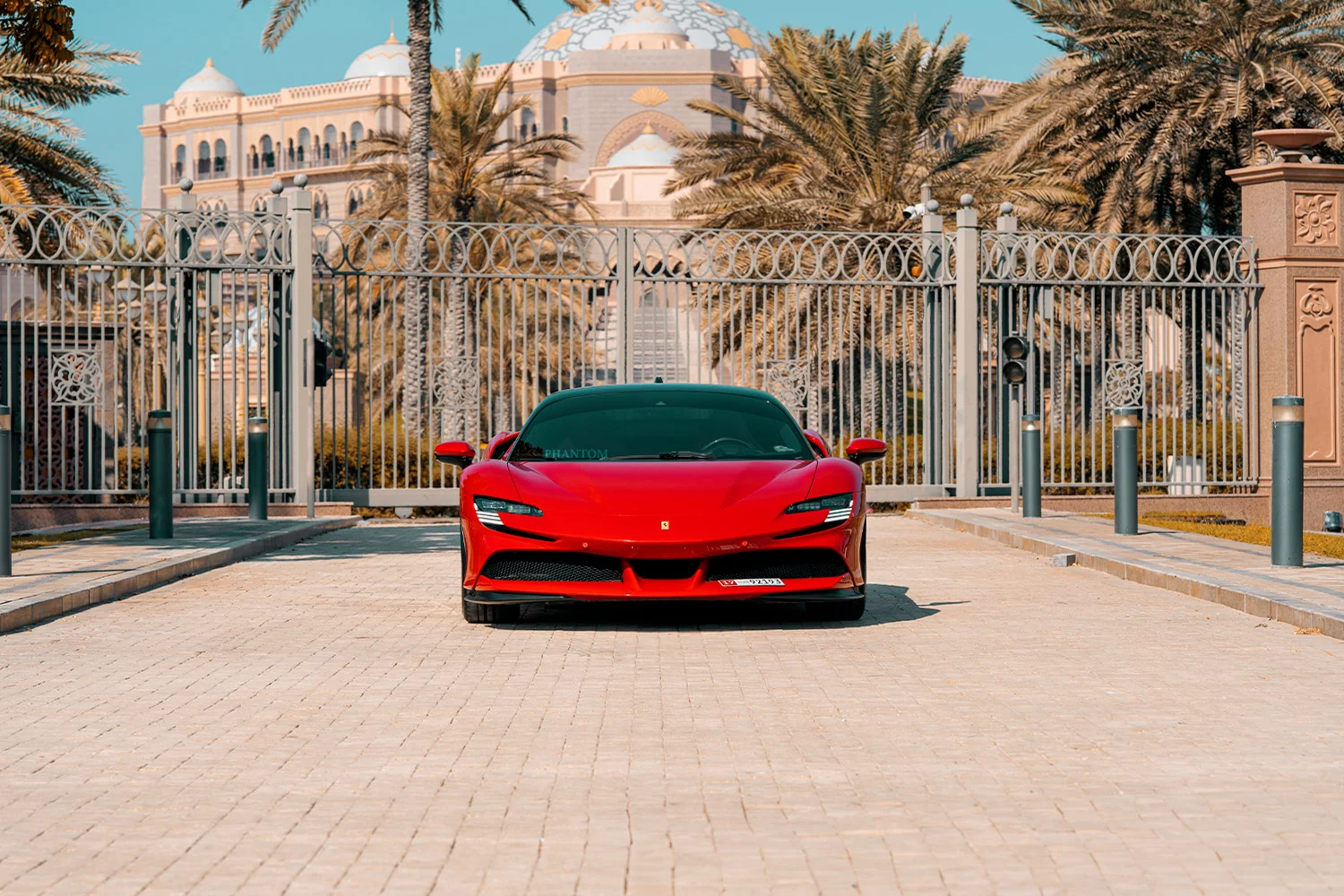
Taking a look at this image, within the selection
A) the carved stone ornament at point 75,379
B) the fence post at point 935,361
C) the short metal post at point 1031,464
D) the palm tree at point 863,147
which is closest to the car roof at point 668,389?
the short metal post at point 1031,464

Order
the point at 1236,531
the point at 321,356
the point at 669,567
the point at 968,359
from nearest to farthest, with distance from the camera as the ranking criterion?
the point at 669,567, the point at 1236,531, the point at 321,356, the point at 968,359

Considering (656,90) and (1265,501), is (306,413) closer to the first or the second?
(1265,501)

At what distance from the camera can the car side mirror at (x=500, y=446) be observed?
10.7m

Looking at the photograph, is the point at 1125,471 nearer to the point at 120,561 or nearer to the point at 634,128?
the point at 120,561

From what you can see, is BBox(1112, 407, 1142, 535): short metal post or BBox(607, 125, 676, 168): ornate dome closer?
BBox(1112, 407, 1142, 535): short metal post

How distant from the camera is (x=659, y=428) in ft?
35.0

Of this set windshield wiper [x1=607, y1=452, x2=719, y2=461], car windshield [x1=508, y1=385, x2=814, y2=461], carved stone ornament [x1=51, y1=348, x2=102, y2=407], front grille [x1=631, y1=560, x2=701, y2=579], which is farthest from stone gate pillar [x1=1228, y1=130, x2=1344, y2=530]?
front grille [x1=631, y1=560, x2=701, y2=579]

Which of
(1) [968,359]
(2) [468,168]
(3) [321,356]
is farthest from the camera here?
(2) [468,168]

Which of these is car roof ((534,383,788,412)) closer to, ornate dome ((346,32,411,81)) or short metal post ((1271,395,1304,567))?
short metal post ((1271,395,1304,567))

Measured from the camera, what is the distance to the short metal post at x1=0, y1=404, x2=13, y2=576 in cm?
1097

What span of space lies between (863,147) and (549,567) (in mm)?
25128

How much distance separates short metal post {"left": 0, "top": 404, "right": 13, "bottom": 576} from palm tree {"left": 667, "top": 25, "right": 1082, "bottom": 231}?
75.4 feet

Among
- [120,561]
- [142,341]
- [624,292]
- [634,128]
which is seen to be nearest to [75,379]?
[142,341]

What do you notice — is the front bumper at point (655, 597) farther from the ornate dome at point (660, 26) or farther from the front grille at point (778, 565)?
the ornate dome at point (660, 26)
